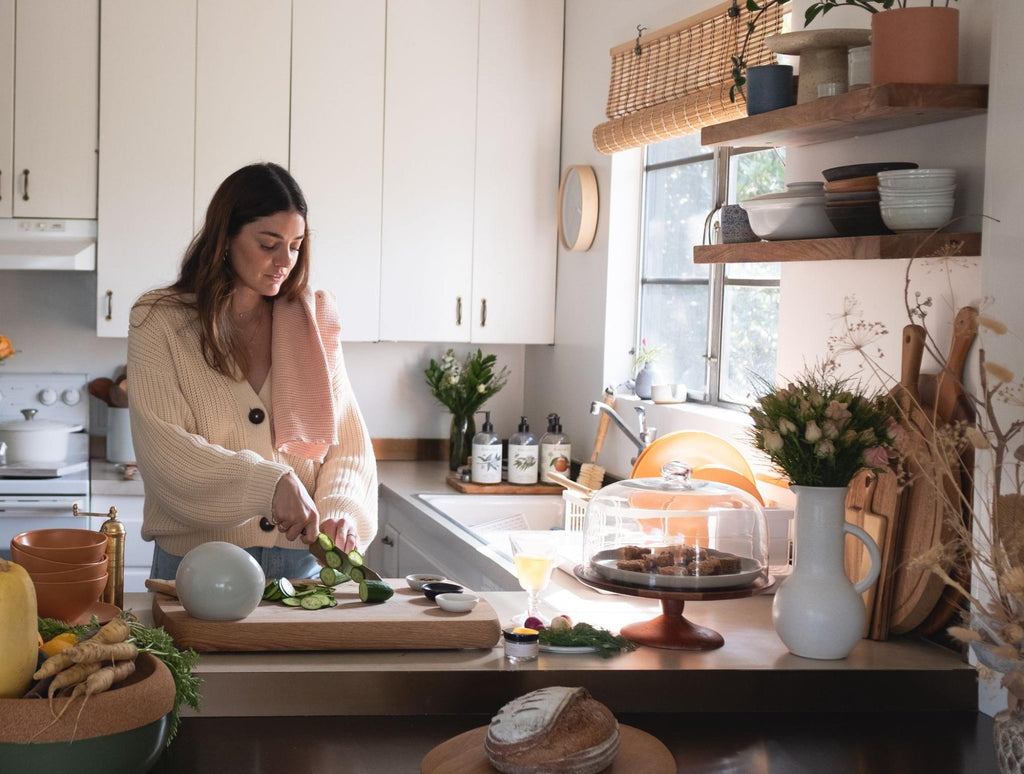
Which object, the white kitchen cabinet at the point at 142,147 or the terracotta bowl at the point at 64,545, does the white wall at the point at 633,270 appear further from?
the terracotta bowl at the point at 64,545

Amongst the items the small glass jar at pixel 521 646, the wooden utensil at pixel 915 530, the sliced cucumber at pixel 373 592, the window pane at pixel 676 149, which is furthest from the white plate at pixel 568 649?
the window pane at pixel 676 149

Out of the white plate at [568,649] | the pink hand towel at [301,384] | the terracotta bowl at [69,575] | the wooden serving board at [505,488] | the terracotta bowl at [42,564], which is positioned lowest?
the wooden serving board at [505,488]

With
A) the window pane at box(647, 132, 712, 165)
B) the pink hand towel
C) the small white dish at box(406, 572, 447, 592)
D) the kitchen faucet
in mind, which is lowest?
the small white dish at box(406, 572, 447, 592)

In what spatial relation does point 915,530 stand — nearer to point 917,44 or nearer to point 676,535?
point 676,535

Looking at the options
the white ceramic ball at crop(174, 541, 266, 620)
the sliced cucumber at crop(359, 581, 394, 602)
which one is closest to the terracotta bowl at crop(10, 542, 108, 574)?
the white ceramic ball at crop(174, 541, 266, 620)

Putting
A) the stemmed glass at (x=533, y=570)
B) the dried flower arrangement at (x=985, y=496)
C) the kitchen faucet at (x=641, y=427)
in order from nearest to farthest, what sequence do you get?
the dried flower arrangement at (x=985, y=496), the stemmed glass at (x=533, y=570), the kitchen faucet at (x=641, y=427)

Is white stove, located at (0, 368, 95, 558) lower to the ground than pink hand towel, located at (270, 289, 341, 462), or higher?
lower

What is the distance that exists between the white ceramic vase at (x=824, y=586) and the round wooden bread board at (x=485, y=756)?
17.3 inches

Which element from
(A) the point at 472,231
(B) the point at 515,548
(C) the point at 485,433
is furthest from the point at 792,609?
(A) the point at 472,231

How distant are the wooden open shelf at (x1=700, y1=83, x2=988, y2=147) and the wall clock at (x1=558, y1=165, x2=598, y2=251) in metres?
1.48

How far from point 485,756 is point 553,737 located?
0.36 feet

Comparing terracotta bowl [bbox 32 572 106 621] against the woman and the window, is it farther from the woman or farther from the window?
the window

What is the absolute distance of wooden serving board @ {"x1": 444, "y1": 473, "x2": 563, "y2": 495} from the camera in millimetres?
3805

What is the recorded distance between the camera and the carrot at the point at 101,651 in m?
1.28
